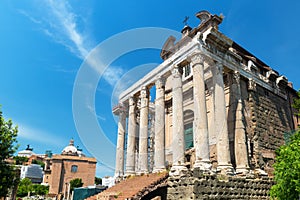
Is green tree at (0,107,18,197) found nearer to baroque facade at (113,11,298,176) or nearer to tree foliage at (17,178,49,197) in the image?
baroque facade at (113,11,298,176)

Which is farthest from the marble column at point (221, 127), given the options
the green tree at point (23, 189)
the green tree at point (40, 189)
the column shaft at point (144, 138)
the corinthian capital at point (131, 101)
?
the green tree at point (40, 189)

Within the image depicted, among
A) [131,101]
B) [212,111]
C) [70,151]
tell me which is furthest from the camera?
[70,151]

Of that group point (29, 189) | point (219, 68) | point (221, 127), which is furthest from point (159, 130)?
point (29, 189)

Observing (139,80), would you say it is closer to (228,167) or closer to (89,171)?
(228,167)

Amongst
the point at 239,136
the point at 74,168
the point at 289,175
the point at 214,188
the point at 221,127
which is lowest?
the point at 214,188

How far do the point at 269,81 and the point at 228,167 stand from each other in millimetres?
11163

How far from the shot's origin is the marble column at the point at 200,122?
1308 centimetres

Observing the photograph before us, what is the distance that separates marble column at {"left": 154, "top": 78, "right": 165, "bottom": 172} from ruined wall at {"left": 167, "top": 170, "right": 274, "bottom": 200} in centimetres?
293

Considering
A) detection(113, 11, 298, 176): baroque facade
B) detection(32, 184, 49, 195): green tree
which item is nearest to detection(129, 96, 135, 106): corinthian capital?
detection(113, 11, 298, 176): baroque facade

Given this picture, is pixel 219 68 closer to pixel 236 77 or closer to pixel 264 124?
pixel 236 77

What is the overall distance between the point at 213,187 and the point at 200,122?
12.1ft

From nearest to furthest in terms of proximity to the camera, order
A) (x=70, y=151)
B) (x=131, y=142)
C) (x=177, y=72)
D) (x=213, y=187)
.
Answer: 1. (x=213, y=187)
2. (x=177, y=72)
3. (x=131, y=142)
4. (x=70, y=151)

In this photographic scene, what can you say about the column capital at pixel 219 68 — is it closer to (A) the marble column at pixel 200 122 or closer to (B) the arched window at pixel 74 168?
(A) the marble column at pixel 200 122

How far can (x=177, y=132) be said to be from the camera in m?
15.0
